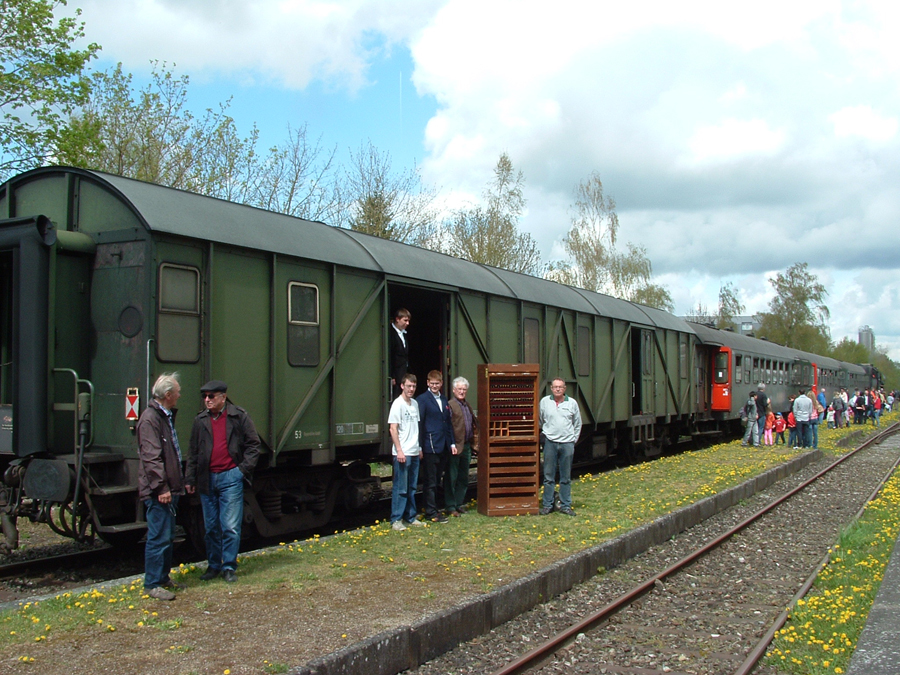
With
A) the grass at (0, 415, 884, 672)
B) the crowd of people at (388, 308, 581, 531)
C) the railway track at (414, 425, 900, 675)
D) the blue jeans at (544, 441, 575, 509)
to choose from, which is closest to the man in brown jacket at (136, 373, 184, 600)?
Result: the grass at (0, 415, 884, 672)

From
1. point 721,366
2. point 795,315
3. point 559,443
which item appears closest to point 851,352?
point 795,315

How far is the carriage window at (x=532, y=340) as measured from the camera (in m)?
13.7

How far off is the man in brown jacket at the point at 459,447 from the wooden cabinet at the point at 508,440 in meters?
0.20

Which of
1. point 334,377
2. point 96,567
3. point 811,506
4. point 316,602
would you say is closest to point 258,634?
point 316,602

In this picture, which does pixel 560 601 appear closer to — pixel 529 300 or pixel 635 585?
pixel 635 585

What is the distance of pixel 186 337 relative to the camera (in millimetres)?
7438

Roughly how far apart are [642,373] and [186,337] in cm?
1293

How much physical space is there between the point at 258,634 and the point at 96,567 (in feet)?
12.2

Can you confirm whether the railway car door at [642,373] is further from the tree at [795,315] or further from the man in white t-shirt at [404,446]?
the tree at [795,315]

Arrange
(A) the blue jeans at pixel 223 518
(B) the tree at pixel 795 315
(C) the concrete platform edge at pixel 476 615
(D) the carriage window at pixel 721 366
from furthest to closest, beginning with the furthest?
(B) the tree at pixel 795 315 → (D) the carriage window at pixel 721 366 → (A) the blue jeans at pixel 223 518 → (C) the concrete platform edge at pixel 476 615

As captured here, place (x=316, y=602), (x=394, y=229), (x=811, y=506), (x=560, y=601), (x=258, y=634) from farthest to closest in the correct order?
1. (x=394, y=229)
2. (x=811, y=506)
3. (x=560, y=601)
4. (x=316, y=602)
5. (x=258, y=634)

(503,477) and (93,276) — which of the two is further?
(503,477)

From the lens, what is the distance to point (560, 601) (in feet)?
22.8

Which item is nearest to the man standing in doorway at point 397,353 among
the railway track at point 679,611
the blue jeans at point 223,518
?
the railway track at point 679,611
